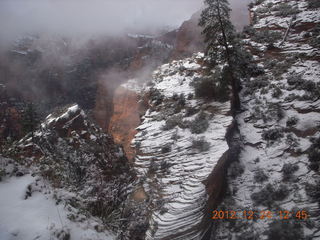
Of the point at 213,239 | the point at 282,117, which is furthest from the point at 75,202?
the point at 282,117

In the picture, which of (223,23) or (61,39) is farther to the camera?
(61,39)

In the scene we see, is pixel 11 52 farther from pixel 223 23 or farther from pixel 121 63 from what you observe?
pixel 223 23

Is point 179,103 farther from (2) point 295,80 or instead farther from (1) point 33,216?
(1) point 33,216

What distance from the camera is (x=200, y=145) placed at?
9.78 meters

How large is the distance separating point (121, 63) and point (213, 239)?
54241mm

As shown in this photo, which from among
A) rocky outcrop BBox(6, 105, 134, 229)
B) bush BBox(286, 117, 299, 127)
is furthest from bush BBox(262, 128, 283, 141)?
rocky outcrop BBox(6, 105, 134, 229)

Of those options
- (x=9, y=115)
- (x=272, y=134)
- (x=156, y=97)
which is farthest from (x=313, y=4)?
(x=9, y=115)

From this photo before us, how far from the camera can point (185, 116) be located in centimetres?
1234

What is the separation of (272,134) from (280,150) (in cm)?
104

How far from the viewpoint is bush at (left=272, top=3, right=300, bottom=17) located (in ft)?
59.6

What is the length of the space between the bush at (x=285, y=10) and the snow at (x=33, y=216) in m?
24.1

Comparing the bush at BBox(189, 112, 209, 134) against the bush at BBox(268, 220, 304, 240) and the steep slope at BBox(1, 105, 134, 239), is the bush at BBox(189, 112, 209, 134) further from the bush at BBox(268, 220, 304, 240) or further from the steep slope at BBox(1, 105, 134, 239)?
the bush at BBox(268, 220, 304, 240)

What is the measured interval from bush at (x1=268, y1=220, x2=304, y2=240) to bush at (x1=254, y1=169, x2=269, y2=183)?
6.51 ft
